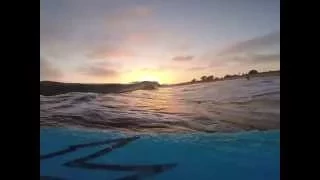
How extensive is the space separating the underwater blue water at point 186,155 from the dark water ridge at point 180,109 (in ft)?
0.12

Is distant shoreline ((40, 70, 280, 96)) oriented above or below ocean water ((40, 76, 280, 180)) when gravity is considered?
above

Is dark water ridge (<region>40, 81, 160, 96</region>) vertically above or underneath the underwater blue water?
above

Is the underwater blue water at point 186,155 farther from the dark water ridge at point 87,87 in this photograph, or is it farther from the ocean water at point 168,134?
the dark water ridge at point 87,87

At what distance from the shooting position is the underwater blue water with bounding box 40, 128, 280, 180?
5.22 ft

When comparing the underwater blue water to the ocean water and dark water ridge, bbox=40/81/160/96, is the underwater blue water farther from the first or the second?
dark water ridge, bbox=40/81/160/96

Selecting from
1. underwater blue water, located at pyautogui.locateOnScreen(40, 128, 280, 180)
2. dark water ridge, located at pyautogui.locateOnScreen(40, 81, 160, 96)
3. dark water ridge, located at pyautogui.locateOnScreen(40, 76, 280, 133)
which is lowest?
underwater blue water, located at pyautogui.locateOnScreen(40, 128, 280, 180)

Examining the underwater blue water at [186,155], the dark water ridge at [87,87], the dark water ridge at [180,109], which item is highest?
the dark water ridge at [87,87]

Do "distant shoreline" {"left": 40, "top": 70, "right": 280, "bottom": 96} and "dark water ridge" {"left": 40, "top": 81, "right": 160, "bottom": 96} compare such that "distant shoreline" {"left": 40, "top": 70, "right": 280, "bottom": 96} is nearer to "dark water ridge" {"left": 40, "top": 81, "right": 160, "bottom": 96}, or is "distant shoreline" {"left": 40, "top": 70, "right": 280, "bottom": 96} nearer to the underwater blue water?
"dark water ridge" {"left": 40, "top": 81, "right": 160, "bottom": 96}

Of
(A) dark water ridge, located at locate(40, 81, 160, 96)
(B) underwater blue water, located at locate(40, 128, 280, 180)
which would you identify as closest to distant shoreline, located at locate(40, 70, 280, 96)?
(A) dark water ridge, located at locate(40, 81, 160, 96)

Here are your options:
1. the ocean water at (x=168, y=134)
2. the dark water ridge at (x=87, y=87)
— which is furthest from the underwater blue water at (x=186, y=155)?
the dark water ridge at (x=87, y=87)

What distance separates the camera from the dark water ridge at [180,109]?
1.62m
